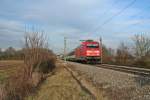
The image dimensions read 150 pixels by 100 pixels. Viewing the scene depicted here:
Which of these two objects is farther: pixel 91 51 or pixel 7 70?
pixel 91 51

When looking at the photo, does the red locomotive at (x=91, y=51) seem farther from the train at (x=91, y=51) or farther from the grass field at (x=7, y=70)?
the grass field at (x=7, y=70)

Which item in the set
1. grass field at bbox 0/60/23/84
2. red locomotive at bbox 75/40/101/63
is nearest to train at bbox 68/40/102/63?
red locomotive at bbox 75/40/101/63

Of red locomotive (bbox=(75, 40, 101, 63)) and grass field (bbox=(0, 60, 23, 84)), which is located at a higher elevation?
red locomotive (bbox=(75, 40, 101, 63))

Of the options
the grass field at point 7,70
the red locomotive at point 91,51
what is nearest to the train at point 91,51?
the red locomotive at point 91,51

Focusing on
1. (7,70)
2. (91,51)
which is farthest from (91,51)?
(7,70)

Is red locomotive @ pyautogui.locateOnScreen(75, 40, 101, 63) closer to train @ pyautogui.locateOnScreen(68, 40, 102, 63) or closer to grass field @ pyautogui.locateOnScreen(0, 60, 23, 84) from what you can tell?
train @ pyautogui.locateOnScreen(68, 40, 102, 63)

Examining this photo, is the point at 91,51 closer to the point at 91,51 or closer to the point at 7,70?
the point at 91,51

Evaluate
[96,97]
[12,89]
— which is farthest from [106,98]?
[12,89]

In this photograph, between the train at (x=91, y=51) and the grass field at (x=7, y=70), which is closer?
the grass field at (x=7, y=70)

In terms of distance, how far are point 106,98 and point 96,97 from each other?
477mm

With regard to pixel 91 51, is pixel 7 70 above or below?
below

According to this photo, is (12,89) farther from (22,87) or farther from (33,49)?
(33,49)

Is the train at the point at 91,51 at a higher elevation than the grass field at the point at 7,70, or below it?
higher

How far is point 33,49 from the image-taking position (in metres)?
22.9
